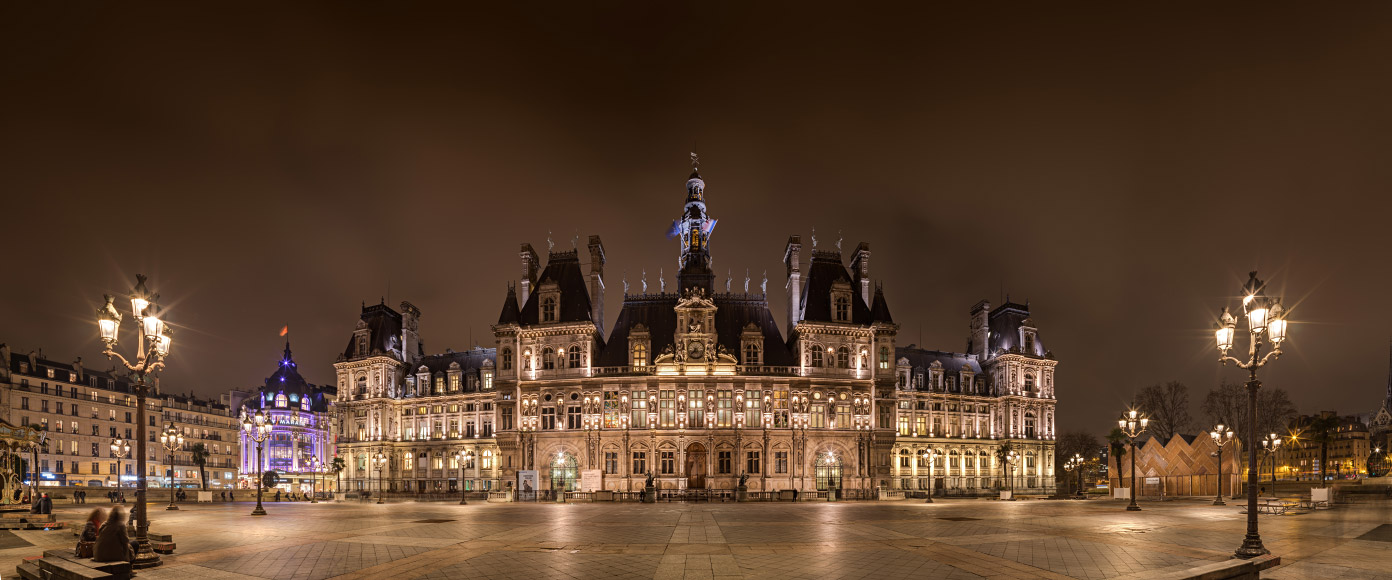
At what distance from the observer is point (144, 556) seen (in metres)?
17.0

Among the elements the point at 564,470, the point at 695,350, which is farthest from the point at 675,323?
the point at 564,470

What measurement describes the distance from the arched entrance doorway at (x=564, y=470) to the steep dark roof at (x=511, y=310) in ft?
39.6

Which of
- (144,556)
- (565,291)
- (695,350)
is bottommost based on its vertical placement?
(144,556)

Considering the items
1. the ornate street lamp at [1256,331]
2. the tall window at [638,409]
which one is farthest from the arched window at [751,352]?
the ornate street lamp at [1256,331]

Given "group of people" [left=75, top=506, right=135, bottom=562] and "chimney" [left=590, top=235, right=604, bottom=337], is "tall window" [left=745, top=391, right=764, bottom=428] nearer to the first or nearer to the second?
"chimney" [left=590, top=235, right=604, bottom=337]

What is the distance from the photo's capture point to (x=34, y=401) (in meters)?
90.1

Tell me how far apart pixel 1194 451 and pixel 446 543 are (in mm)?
62110

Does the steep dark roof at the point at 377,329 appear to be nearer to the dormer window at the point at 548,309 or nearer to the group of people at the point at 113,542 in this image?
the dormer window at the point at 548,309

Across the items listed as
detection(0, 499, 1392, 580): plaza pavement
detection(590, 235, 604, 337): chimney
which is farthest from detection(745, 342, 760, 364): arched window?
detection(0, 499, 1392, 580): plaza pavement

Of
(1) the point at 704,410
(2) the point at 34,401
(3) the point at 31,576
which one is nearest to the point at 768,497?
(1) the point at 704,410

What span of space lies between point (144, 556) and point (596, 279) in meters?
51.6

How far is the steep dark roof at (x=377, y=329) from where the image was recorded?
2899 inches

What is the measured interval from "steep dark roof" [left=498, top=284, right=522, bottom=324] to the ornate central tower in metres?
14.1

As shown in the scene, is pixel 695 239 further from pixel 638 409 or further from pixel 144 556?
pixel 144 556
